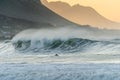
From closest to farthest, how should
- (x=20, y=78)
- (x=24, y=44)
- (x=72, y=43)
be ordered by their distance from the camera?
(x=20, y=78), (x=72, y=43), (x=24, y=44)

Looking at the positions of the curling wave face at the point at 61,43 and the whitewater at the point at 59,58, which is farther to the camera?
the curling wave face at the point at 61,43

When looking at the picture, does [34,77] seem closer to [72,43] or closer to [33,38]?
[72,43]

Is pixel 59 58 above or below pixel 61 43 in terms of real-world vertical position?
below

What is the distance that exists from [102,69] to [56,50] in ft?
55.0

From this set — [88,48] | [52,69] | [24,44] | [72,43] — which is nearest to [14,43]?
[24,44]

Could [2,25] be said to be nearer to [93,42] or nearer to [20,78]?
[93,42]

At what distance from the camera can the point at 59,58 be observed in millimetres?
25547

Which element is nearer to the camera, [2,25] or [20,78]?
[20,78]

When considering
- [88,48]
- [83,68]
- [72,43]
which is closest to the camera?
[83,68]

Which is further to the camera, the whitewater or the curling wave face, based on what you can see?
the curling wave face

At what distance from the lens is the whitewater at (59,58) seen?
1689 centimetres

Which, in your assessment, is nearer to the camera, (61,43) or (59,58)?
(59,58)

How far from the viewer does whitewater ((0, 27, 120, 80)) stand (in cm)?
1689

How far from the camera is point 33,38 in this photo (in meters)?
40.5
